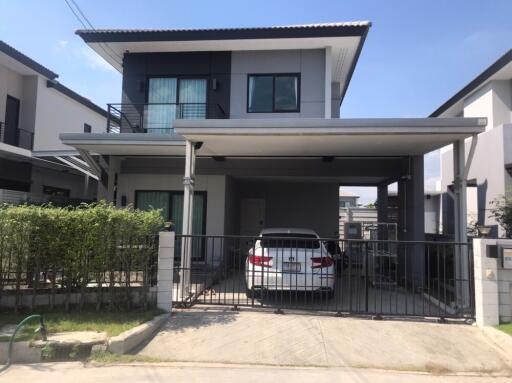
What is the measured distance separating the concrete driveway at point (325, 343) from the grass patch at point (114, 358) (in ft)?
0.46

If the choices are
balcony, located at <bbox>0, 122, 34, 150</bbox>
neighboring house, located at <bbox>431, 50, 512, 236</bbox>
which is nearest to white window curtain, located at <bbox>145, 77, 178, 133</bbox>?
balcony, located at <bbox>0, 122, 34, 150</bbox>

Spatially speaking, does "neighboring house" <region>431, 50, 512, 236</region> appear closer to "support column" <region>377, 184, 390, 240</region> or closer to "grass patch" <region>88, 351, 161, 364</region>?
"support column" <region>377, 184, 390, 240</region>

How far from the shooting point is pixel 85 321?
6.52m

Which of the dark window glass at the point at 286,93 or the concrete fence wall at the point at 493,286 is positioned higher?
the dark window glass at the point at 286,93

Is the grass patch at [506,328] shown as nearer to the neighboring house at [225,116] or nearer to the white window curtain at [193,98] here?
the neighboring house at [225,116]

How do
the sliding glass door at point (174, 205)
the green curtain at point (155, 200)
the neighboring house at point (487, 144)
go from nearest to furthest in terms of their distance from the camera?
1. the neighboring house at point (487, 144)
2. the sliding glass door at point (174, 205)
3. the green curtain at point (155, 200)

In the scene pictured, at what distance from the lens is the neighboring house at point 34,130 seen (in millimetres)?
16344

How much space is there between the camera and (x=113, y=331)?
6090 mm

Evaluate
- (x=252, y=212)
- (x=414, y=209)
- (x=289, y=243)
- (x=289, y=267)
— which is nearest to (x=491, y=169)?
(x=414, y=209)

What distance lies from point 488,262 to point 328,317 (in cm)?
274

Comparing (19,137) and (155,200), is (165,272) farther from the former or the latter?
(19,137)

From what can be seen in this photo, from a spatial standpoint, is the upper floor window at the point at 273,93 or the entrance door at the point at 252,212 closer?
the upper floor window at the point at 273,93

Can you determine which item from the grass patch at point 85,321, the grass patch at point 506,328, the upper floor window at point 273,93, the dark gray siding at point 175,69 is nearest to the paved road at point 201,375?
the grass patch at point 85,321

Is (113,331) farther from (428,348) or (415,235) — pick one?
(415,235)
